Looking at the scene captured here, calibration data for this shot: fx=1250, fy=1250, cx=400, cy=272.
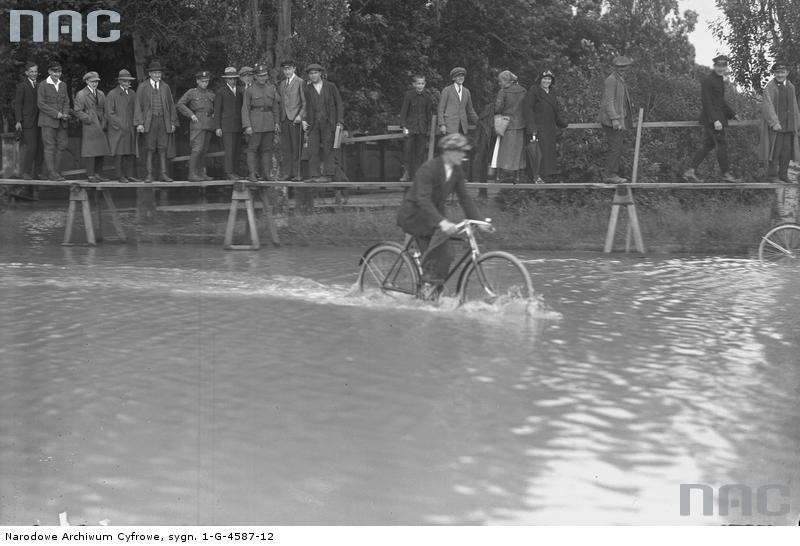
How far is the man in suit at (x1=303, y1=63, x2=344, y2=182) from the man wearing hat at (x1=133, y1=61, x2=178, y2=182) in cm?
228

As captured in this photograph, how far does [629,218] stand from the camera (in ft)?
58.4

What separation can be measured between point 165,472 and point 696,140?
16.2 meters

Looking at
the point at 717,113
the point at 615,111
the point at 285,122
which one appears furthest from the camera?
the point at 285,122

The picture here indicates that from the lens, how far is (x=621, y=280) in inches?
567

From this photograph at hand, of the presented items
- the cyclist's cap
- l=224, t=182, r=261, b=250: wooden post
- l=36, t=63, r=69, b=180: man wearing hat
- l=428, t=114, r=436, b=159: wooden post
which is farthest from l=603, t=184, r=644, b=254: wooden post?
l=36, t=63, r=69, b=180: man wearing hat

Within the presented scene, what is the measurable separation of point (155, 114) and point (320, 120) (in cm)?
268

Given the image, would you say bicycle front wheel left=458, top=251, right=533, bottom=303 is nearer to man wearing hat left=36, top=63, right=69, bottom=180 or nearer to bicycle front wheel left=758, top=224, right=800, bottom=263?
bicycle front wheel left=758, top=224, right=800, bottom=263

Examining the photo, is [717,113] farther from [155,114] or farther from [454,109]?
[155,114]

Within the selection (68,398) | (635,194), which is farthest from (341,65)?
(68,398)

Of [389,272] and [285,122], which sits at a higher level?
[285,122]

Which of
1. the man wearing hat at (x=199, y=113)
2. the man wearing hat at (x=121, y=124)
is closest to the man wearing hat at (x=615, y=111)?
the man wearing hat at (x=199, y=113)

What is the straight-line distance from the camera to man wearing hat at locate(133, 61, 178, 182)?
770 inches

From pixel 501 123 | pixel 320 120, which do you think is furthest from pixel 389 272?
pixel 320 120

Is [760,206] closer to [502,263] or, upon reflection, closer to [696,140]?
[696,140]
